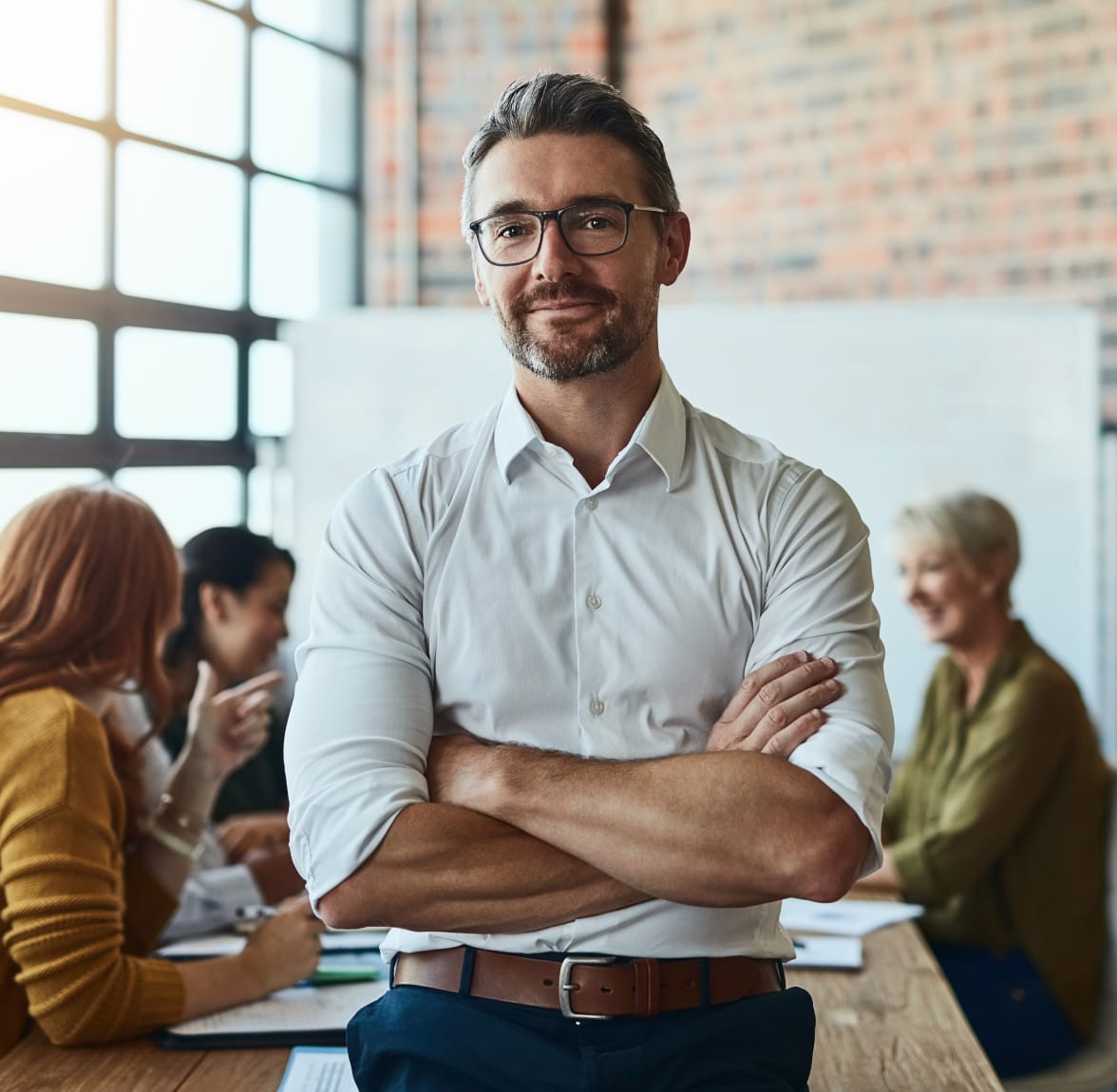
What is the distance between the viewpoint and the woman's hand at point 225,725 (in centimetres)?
239

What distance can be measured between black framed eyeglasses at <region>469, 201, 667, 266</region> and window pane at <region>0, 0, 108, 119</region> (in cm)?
253

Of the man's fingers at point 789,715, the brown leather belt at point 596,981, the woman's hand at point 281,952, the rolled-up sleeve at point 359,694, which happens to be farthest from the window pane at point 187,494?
the man's fingers at point 789,715

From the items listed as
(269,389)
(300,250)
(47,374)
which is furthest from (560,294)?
(300,250)

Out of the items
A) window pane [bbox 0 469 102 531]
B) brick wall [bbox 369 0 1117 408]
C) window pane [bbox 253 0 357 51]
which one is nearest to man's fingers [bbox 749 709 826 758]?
window pane [bbox 0 469 102 531]

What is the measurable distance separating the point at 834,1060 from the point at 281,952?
0.79 m

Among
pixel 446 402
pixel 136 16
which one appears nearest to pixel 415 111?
pixel 136 16

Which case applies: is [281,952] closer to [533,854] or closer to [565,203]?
[533,854]

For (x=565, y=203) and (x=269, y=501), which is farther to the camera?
(x=269, y=501)

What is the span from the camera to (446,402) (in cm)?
415

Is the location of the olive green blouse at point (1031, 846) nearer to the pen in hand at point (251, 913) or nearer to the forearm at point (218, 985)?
the pen in hand at point (251, 913)

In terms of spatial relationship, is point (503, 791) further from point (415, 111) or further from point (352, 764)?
point (415, 111)

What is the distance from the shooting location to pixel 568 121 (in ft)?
5.59

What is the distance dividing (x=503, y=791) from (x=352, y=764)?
0.17 m

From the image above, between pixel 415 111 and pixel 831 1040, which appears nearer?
pixel 831 1040
